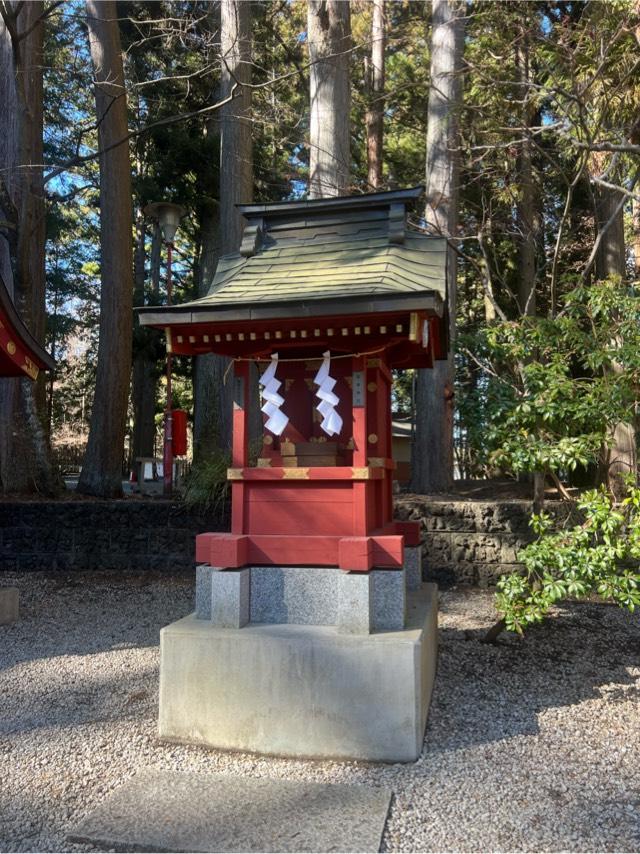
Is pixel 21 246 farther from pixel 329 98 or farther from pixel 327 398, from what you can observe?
pixel 327 398

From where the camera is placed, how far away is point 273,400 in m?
4.24

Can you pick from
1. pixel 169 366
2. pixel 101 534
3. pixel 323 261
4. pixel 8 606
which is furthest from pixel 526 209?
pixel 8 606

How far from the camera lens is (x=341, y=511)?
4.10 m

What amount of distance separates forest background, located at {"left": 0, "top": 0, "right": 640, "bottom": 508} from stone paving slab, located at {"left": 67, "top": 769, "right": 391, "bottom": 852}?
9.34 feet

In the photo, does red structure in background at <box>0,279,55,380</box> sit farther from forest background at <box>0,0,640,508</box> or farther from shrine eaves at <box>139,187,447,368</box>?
forest background at <box>0,0,640,508</box>

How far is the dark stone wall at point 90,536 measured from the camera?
8094mm

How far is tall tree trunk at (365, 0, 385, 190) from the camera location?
474 inches

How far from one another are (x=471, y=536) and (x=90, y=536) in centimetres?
471

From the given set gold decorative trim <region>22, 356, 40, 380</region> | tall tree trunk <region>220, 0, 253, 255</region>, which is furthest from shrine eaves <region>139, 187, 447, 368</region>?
tall tree trunk <region>220, 0, 253, 255</region>

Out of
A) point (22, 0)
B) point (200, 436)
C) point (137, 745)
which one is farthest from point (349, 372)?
point (22, 0)

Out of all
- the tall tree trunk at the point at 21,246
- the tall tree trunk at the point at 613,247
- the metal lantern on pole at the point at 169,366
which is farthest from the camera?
the metal lantern on pole at the point at 169,366

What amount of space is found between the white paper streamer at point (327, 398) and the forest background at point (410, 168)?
66.6 inches

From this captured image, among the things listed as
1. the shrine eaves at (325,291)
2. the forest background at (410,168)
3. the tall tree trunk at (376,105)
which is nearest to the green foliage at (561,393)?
the forest background at (410,168)

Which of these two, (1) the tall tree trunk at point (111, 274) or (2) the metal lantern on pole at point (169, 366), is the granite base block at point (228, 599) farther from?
(1) the tall tree trunk at point (111, 274)
